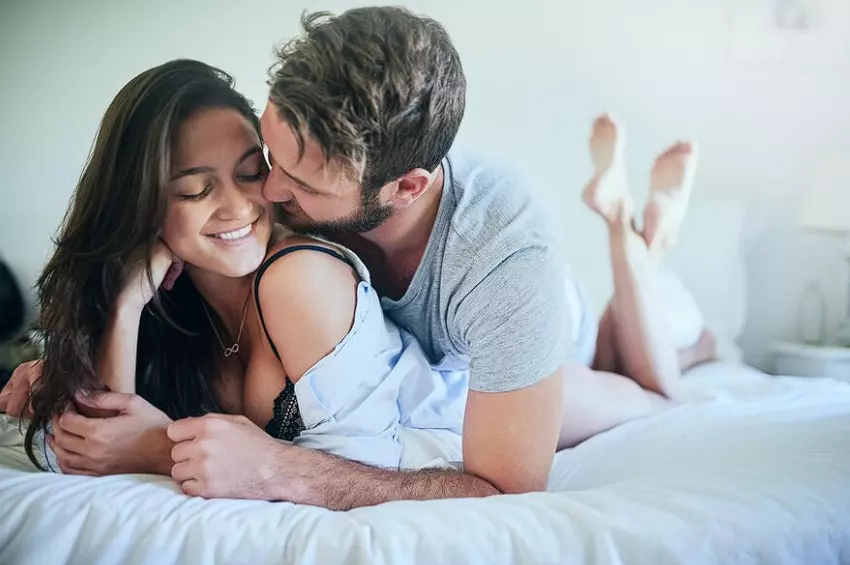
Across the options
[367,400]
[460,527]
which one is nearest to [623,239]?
[367,400]

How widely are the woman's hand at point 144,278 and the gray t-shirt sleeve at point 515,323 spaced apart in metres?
0.32

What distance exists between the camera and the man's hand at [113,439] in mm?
761

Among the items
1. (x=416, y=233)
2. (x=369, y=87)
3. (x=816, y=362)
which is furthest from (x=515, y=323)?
(x=816, y=362)

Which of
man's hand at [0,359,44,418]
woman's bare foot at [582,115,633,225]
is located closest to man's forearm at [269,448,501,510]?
man's hand at [0,359,44,418]

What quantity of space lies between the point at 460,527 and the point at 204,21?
Answer: 2.03 ft

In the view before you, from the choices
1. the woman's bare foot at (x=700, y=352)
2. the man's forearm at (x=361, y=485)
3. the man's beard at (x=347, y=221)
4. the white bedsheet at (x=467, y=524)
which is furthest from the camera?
the woman's bare foot at (x=700, y=352)

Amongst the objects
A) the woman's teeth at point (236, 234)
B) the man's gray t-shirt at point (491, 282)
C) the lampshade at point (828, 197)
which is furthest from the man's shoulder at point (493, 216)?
the lampshade at point (828, 197)

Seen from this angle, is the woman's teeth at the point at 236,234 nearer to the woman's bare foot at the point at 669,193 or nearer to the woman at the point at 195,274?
the woman at the point at 195,274

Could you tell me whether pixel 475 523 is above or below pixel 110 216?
below

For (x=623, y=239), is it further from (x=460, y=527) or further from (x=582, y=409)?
(x=460, y=527)

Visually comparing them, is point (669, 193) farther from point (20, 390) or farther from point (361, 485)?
point (20, 390)

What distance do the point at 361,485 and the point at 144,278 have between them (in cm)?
31

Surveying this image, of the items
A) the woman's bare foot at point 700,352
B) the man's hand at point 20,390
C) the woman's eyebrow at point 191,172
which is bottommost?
the woman's bare foot at point 700,352

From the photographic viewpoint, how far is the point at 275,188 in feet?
2.57
